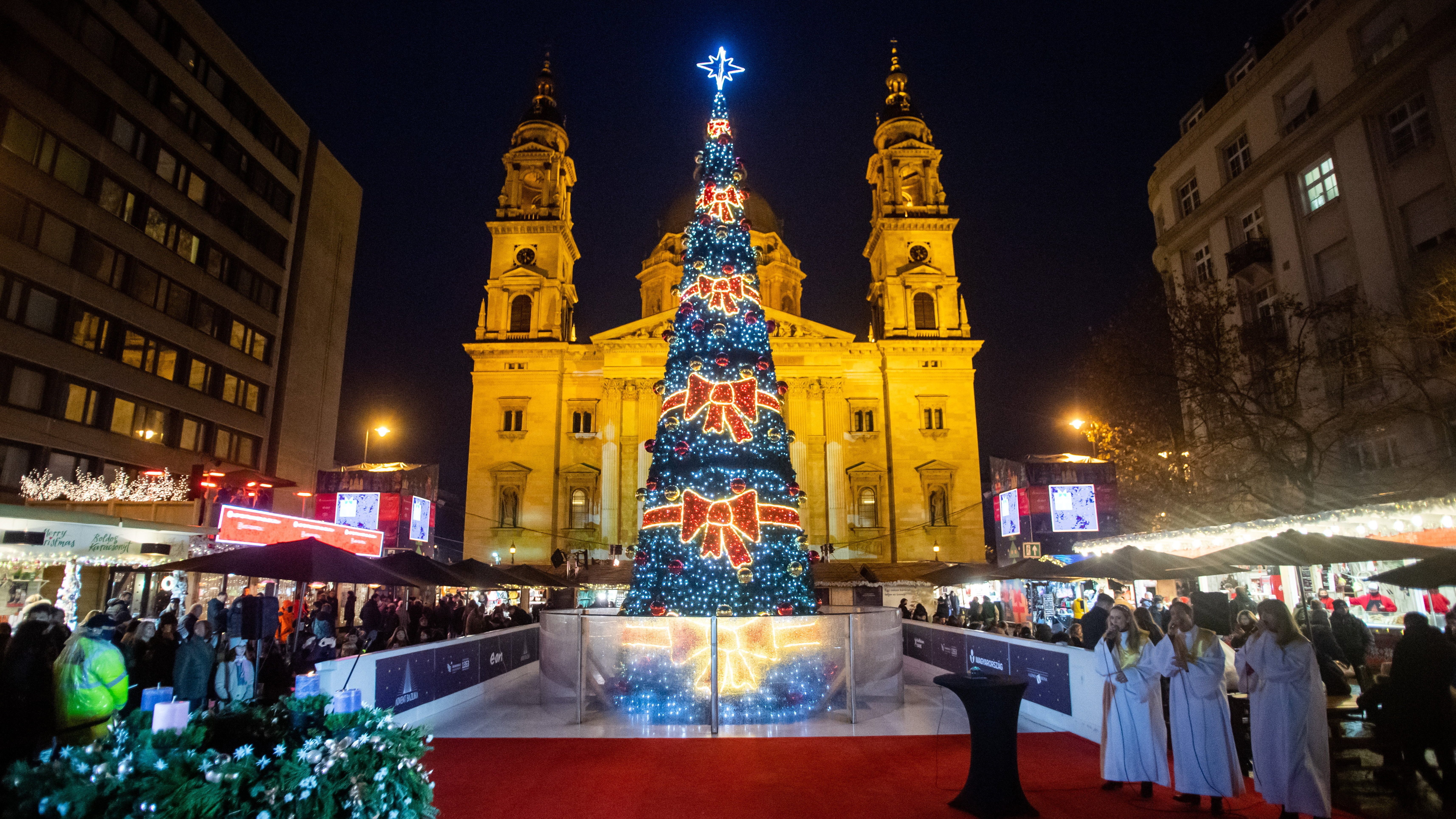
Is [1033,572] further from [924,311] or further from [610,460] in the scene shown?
[924,311]

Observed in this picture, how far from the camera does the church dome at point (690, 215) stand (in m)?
58.8

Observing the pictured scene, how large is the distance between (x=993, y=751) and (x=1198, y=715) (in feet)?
6.54

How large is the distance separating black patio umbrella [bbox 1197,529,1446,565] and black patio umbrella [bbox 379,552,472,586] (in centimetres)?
1456

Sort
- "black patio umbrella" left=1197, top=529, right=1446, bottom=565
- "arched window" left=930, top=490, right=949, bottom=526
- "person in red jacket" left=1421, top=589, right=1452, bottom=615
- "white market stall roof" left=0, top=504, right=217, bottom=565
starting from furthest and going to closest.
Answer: "arched window" left=930, top=490, right=949, bottom=526 → "white market stall roof" left=0, top=504, right=217, bottom=565 → "person in red jacket" left=1421, top=589, right=1452, bottom=615 → "black patio umbrella" left=1197, top=529, right=1446, bottom=565

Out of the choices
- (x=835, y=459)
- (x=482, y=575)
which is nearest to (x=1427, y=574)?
(x=482, y=575)

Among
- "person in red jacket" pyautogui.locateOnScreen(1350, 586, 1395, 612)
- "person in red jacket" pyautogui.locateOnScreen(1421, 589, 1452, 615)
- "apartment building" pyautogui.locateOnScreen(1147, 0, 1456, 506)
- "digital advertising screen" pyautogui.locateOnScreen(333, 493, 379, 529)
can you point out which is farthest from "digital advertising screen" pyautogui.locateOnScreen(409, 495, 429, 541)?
"person in red jacket" pyautogui.locateOnScreen(1421, 589, 1452, 615)

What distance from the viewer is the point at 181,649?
30.2 ft

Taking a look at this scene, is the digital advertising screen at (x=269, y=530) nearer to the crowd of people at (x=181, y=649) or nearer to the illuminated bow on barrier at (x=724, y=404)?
the crowd of people at (x=181, y=649)

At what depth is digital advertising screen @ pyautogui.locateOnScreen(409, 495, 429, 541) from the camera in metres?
35.2

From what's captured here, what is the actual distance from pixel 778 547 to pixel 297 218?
3620 centimetres

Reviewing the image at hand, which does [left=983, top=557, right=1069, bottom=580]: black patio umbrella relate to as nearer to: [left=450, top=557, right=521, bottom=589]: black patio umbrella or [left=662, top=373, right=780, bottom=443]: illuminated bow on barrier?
[left=662, top=373, right=780, bottom=443]: illuminated bow on barrier

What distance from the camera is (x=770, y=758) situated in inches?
351

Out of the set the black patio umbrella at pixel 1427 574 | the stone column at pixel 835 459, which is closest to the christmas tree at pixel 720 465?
the black patio umbrella at pixel 1427 574

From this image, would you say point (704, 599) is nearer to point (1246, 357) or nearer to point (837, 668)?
point (837, 668)
